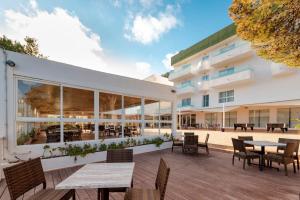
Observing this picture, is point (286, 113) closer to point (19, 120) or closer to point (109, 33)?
point (109, 33)

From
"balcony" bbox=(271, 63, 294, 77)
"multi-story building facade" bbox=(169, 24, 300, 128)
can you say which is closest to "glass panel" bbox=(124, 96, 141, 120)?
"multi-story building facade" bbox=(169, 24, 300, 128)

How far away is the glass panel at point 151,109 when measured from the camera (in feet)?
31.5

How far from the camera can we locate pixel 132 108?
30.4 ft

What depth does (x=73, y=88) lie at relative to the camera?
667cm

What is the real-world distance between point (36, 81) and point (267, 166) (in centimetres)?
896

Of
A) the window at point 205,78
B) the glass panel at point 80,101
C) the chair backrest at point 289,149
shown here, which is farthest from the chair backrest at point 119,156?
the window at point 205,78

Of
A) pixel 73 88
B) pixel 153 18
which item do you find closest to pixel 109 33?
pixel 153 18

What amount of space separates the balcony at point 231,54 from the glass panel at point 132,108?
61.7 feet

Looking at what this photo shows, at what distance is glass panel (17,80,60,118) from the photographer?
556 cm

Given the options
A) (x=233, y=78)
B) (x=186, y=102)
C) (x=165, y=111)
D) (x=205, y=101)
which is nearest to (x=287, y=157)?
(x=165, y=111)

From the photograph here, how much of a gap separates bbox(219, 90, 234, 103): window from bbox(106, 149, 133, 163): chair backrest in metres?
24.0

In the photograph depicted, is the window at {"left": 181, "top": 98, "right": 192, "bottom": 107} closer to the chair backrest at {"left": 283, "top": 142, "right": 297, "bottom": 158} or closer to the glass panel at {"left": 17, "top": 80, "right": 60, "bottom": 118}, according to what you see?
the chair backrest at {"left": 283, "top": 142, "right": 297, "bottom": 158}

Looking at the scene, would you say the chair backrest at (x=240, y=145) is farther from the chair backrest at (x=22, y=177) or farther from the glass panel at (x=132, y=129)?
the chair backrest at (x=22, y=177)

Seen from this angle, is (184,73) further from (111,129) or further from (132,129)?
(111,129)
